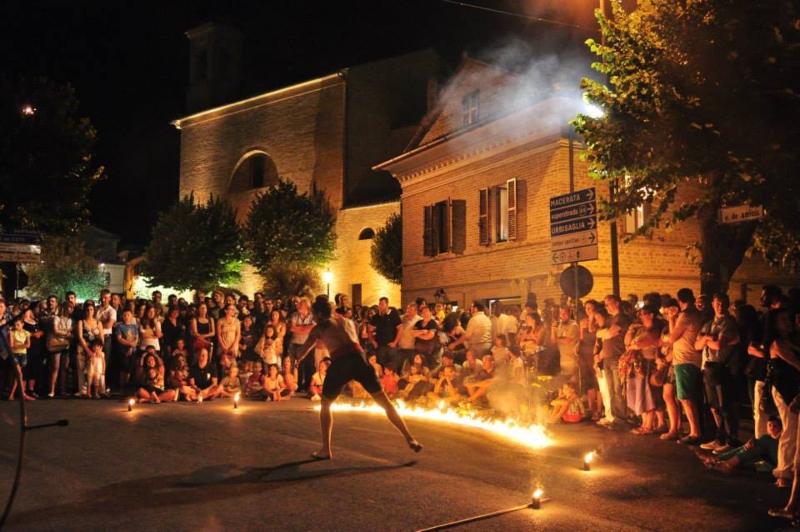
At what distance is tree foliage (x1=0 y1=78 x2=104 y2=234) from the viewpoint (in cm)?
2788

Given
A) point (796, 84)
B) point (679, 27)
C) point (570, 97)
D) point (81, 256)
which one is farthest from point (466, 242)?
point (81, 256)

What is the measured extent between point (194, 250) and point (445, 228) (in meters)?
20.5

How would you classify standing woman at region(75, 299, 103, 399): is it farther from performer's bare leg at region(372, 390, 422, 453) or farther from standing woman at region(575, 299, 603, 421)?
standing woman at region(575, 299, 603, 421)

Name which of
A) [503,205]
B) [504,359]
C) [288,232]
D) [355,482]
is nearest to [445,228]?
Result: [503,205]

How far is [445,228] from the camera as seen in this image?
2817 centimetres

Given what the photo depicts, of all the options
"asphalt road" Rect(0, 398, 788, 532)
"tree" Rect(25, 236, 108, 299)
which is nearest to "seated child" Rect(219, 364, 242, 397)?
"asphalt road" Rect(0, 398, 788, 532)

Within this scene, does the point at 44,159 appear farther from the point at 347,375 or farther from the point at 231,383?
the point at 347,375

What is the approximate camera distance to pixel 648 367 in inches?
459

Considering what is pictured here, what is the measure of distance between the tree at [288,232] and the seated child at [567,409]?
28.9 m

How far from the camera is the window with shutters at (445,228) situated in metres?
27.2

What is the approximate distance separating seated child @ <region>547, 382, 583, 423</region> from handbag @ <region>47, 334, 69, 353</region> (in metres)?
9.94

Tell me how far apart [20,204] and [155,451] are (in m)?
21.7

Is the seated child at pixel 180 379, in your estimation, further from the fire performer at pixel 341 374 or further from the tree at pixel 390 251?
the tree at pixel 390 251

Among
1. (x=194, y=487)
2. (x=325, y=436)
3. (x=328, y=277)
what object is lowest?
(x=194, y=487)
